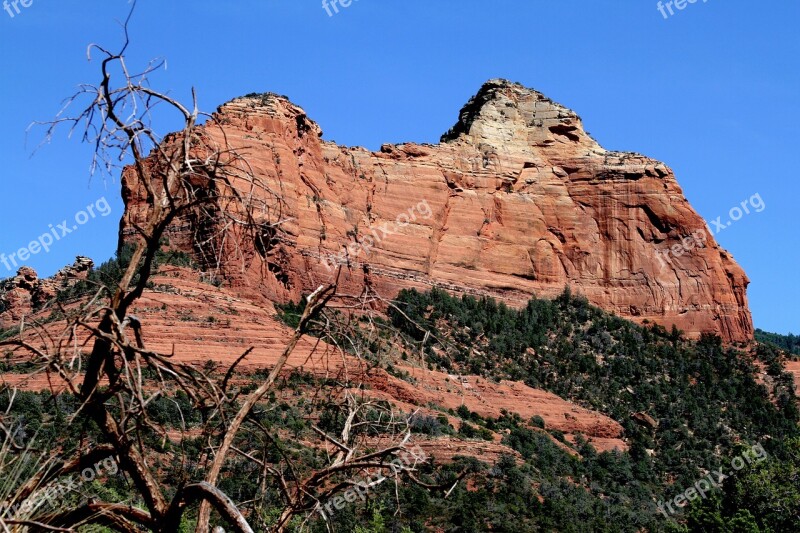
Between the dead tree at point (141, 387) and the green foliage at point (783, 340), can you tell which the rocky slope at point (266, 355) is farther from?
the green foliage at point (783, 340)

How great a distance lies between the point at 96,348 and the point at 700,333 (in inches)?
3445

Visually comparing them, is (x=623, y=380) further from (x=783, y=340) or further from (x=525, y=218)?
(x=783, y=340)

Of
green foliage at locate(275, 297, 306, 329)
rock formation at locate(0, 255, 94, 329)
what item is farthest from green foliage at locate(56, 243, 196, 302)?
green foliage at locate(275, 297, 306, 329)

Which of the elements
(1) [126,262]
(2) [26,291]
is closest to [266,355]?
(1) [126,262]

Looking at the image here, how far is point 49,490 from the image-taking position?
20.4 ft

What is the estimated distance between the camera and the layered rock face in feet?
284

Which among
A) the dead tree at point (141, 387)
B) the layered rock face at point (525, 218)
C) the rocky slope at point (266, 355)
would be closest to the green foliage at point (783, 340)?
the layered rock face at point (525, 218)

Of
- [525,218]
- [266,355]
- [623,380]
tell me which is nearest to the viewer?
[266,355]

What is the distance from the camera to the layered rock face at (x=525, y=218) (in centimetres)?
8650

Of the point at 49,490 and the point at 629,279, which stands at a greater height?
the point at 629,279

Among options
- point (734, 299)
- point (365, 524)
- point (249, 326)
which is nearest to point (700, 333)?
point (734, 299)

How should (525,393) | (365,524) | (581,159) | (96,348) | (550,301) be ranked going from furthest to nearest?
(581,159) < (550,301) < (525,393) < (365,524) < (96,348)

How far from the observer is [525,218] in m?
93.9

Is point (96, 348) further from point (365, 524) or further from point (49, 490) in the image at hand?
point (365, 524)
